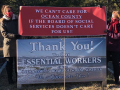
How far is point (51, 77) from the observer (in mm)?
4086

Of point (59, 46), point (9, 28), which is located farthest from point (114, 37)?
point (9, 28)

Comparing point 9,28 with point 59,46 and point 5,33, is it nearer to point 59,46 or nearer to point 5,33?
point 5,33

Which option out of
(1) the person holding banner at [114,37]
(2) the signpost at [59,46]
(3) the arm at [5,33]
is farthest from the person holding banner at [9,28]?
(1) the person holding banner at [114,37]

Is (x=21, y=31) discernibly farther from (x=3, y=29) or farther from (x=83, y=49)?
(x=83, y=49)

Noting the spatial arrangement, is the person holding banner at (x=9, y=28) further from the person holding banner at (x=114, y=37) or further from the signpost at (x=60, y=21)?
the person holding banner at (x=114, y=37)

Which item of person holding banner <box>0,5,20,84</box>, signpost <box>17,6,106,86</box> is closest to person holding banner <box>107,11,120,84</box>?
signpost <box>17,6,106,86</box>

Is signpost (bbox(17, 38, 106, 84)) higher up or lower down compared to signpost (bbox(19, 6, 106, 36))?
lower down

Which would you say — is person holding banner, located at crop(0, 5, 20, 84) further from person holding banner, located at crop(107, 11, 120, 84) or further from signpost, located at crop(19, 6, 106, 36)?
person holding banner, located at crop(107, 11, 120, 84)

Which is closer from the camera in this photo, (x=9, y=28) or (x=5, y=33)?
(x=5, y=33)

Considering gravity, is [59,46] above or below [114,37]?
below

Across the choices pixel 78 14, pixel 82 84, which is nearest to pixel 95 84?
pixel 82 84

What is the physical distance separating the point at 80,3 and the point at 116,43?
18.6ft

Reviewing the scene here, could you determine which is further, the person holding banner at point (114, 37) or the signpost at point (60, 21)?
the person holding banner at point (114, 37)

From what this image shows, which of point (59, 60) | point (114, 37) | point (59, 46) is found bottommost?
point (59, 60)
